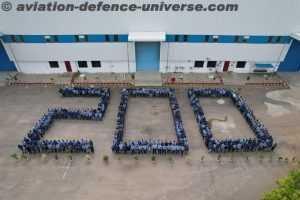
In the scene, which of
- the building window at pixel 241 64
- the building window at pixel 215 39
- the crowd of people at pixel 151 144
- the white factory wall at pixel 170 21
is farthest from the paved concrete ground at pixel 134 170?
the white factory wall at pixel 170 21

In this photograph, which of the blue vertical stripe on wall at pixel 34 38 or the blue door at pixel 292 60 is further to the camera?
the blue door at pixel 292 60

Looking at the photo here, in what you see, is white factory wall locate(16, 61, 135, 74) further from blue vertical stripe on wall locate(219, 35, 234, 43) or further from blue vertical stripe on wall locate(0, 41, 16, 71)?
blue vertical stripe on wall locate(219, 35, 234, 43)

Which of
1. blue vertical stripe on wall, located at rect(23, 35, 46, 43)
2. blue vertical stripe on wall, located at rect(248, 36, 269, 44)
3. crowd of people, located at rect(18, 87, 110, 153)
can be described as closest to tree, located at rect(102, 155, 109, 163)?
crowd of people, located at rect(18, 87, 110, 153)

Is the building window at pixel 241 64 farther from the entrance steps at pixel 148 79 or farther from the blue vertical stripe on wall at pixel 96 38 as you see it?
the blue vertical stripe on wall at pixel 96 38

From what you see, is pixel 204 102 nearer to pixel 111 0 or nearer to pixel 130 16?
pixel 130 16

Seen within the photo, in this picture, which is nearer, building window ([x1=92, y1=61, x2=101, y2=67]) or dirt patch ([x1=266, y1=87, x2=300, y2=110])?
dirt patch ([x1=266, y1=87, x2=300, y2=110])
